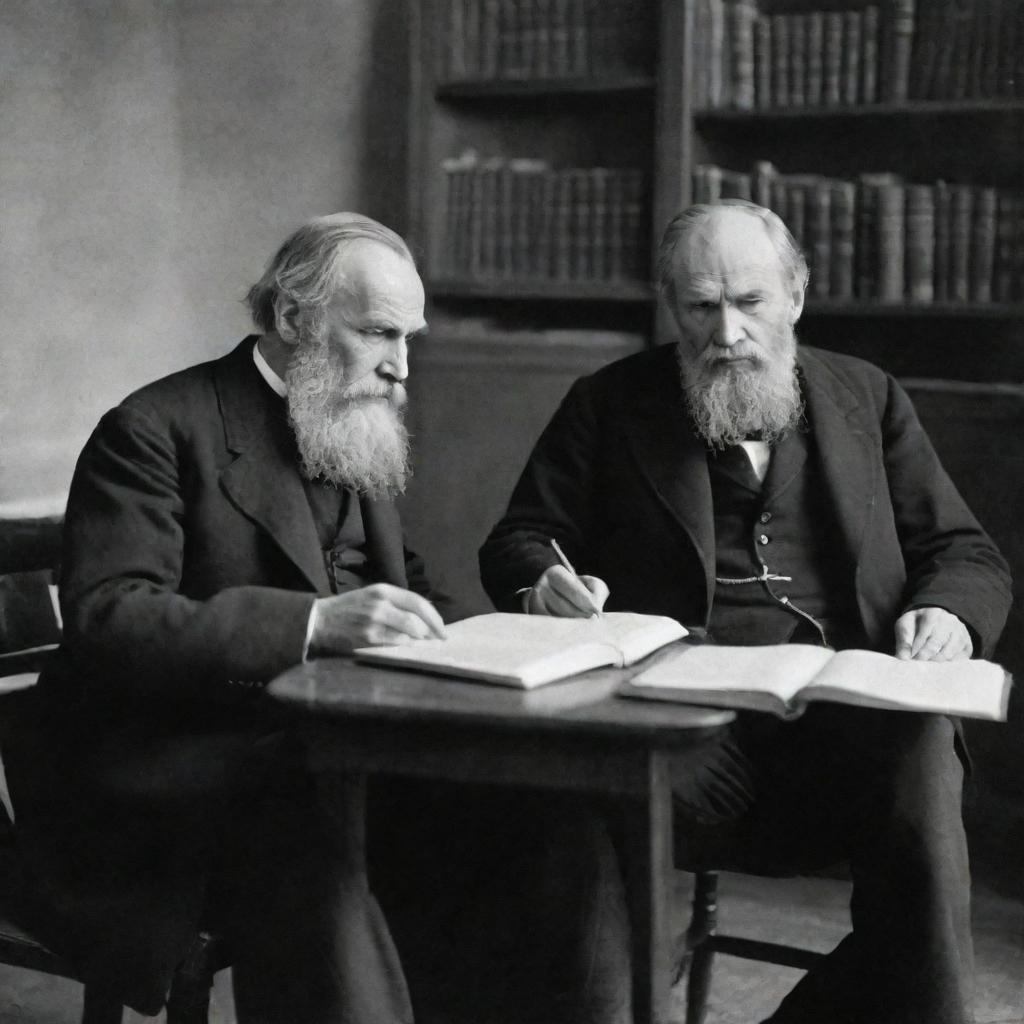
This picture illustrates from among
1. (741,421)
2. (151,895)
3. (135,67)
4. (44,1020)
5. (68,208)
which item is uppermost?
(135,67)

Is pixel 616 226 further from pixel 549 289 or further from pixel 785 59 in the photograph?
pixel 785 59

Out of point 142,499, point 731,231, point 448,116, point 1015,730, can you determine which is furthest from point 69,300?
point 1015,730

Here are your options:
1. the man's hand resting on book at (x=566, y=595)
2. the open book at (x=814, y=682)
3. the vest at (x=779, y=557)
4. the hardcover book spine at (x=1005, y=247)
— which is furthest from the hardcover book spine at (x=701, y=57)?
the open book at (x=814, y=682)

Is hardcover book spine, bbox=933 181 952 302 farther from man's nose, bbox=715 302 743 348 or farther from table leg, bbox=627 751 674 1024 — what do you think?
table leg, bbox=627 751 674 1024

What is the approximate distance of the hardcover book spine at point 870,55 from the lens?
3457mm

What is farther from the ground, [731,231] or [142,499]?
[731,231]

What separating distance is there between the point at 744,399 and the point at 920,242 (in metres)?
1.24

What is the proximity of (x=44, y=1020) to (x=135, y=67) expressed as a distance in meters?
2.44

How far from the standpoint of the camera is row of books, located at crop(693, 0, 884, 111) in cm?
348

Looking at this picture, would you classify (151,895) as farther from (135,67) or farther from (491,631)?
(135,67)

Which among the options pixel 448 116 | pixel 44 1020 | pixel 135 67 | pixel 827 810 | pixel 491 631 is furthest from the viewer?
pixel 448 116

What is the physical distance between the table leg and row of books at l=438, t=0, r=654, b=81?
265 centimetres

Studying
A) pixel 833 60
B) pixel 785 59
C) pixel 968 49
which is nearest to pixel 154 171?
pixel 785 59

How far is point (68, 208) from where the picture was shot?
338 centimetres
